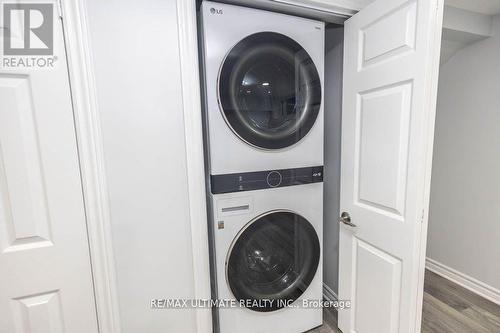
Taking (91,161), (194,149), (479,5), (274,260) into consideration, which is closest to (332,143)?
(274,260)

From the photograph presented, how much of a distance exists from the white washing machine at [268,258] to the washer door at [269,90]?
33cm

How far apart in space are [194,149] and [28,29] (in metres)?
0.74

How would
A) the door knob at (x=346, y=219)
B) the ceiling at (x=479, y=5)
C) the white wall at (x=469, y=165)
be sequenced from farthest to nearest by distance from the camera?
the white wall at (x=469, y=165), the ceiling at (x=479, y=5), the door knob at (x=346, y=219)

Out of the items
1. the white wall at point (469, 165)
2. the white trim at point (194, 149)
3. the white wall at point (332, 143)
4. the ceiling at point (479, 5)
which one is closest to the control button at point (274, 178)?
the white trim at point (194, 149)

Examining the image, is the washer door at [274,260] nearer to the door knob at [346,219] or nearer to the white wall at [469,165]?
the door knob at [346,219]

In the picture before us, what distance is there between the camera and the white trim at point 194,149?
104 cm

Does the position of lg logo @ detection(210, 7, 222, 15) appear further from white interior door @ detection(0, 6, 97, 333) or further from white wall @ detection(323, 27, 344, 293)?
white wall @ detection(323, 27, 344, 293)

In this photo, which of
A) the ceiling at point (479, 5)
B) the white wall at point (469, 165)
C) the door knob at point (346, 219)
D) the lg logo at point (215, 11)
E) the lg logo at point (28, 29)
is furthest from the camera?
the white wall at point (469, 165)

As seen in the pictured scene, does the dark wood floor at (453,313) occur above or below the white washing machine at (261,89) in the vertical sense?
below

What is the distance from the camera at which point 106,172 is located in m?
1.00

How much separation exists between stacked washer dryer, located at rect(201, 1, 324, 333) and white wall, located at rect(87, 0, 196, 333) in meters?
0.17

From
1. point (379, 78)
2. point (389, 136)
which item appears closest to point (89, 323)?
point (389, 136)

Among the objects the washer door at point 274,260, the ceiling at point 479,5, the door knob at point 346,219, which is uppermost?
the ceiling at point 479,5

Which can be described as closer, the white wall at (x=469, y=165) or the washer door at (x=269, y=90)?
the washer door at (x=269, y=90)
